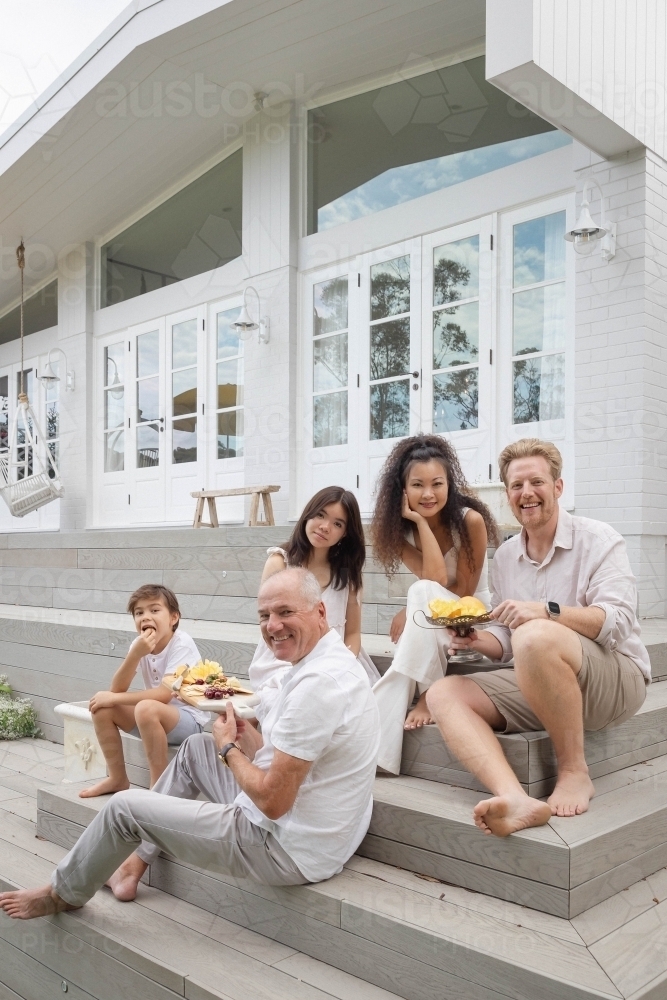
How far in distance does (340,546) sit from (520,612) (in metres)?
0.98

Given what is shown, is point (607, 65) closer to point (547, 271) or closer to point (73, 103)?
point (547, 271)

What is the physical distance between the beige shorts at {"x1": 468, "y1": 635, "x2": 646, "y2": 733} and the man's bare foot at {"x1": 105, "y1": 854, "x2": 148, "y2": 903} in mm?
1202

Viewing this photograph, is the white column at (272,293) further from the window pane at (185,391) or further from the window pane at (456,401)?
the window pane at (456,401)

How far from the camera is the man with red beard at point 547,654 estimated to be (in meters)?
2.27

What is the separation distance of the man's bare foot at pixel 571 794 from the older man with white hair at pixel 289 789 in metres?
0.50

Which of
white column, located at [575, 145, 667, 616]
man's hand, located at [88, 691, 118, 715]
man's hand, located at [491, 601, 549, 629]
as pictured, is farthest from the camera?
white column, located at [575, 145, 667, 616]

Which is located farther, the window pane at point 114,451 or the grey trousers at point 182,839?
the window pane at point 114,451

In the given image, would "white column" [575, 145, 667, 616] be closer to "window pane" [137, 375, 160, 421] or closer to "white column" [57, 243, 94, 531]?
"window pane" [137, 375, 160, 421]

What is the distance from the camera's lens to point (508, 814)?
215 cm

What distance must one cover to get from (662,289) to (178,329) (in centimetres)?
457

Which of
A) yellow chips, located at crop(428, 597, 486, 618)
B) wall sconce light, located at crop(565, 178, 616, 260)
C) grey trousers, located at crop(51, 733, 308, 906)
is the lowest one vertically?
grey trousers, located at crop(51, 733, 308, 906)

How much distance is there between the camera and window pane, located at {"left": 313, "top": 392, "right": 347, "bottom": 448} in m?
6.62

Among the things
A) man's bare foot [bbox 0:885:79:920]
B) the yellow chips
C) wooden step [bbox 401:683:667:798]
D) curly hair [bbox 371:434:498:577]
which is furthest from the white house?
man's bare foot [bbox 0:885:79:920]

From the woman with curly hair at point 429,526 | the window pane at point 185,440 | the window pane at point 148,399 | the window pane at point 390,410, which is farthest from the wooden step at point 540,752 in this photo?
the window pane at point 148,399
